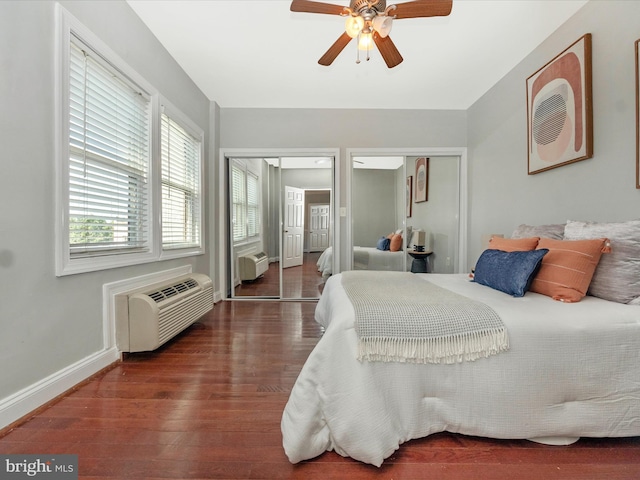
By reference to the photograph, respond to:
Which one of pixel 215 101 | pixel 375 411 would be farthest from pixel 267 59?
pixel 375 411

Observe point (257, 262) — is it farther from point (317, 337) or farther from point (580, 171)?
point (580, 171)

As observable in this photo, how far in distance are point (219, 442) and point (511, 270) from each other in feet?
6.01

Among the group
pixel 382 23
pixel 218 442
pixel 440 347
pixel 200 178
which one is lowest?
pixel 218 442

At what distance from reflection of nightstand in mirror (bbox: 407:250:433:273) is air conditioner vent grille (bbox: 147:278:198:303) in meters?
2.91

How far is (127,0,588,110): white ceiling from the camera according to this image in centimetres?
208

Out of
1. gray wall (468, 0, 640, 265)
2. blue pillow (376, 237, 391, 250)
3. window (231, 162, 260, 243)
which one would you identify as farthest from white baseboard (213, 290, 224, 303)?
gray wall (468, 0, 640, 265)

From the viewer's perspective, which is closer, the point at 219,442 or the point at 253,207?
the point at 219,442

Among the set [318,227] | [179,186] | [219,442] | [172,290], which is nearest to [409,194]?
[318,227]

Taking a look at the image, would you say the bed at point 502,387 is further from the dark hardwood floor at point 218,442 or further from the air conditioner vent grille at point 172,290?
the air conditioner vent grille at point 172,290

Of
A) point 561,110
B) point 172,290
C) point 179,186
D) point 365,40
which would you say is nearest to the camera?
point 365,40

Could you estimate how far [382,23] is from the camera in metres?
1.61

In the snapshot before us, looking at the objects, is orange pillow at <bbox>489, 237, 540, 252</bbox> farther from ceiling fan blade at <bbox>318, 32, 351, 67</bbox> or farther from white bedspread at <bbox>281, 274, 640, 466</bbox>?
ceiling fan blade at <bbox>318, 32, 351, 67</bbox>

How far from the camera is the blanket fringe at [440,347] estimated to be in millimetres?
1108

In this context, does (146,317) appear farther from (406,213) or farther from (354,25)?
(406,213)
